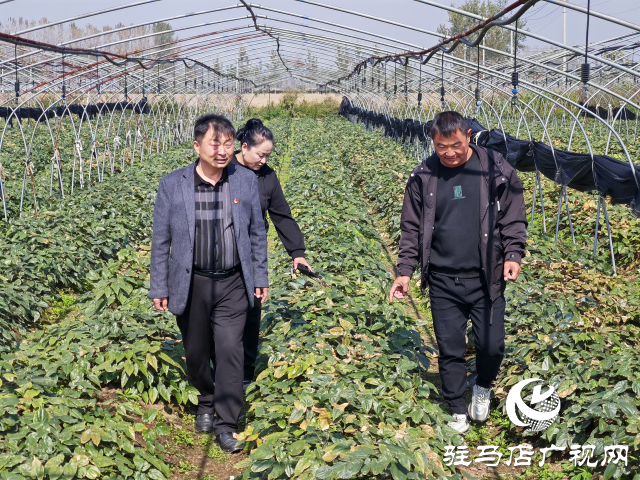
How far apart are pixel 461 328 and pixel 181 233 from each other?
165 cm

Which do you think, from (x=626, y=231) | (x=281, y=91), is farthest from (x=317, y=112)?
(x=626, y=231)

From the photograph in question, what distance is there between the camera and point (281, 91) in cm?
4619

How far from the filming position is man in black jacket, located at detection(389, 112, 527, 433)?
3.65 metres

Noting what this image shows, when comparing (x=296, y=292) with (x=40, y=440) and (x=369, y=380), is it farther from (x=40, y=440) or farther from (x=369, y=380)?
(x=40, y=440)

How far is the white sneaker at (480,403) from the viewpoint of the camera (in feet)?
13.1

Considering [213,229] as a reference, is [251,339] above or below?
below

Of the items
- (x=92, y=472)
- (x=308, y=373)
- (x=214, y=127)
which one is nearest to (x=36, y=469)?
(x=92, y=472)

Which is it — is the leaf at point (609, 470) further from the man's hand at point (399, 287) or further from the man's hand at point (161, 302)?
the man's hand at point (161, 302)

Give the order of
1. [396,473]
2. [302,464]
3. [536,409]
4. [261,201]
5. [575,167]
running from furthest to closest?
[575,167] → [261,201] → [536,409] → [302,464] → [396,473]

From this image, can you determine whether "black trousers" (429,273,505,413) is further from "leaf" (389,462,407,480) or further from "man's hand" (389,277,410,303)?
"leaf" (389,462,407,480)

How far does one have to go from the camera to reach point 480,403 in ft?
13.0

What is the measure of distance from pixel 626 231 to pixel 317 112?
105ft

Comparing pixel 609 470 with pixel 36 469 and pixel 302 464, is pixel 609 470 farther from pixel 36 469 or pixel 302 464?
pixel 36 469

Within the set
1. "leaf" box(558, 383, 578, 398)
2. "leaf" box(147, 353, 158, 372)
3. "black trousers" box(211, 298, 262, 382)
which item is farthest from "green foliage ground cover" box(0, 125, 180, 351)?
"leaf" box(558, 383, 578, 398)
